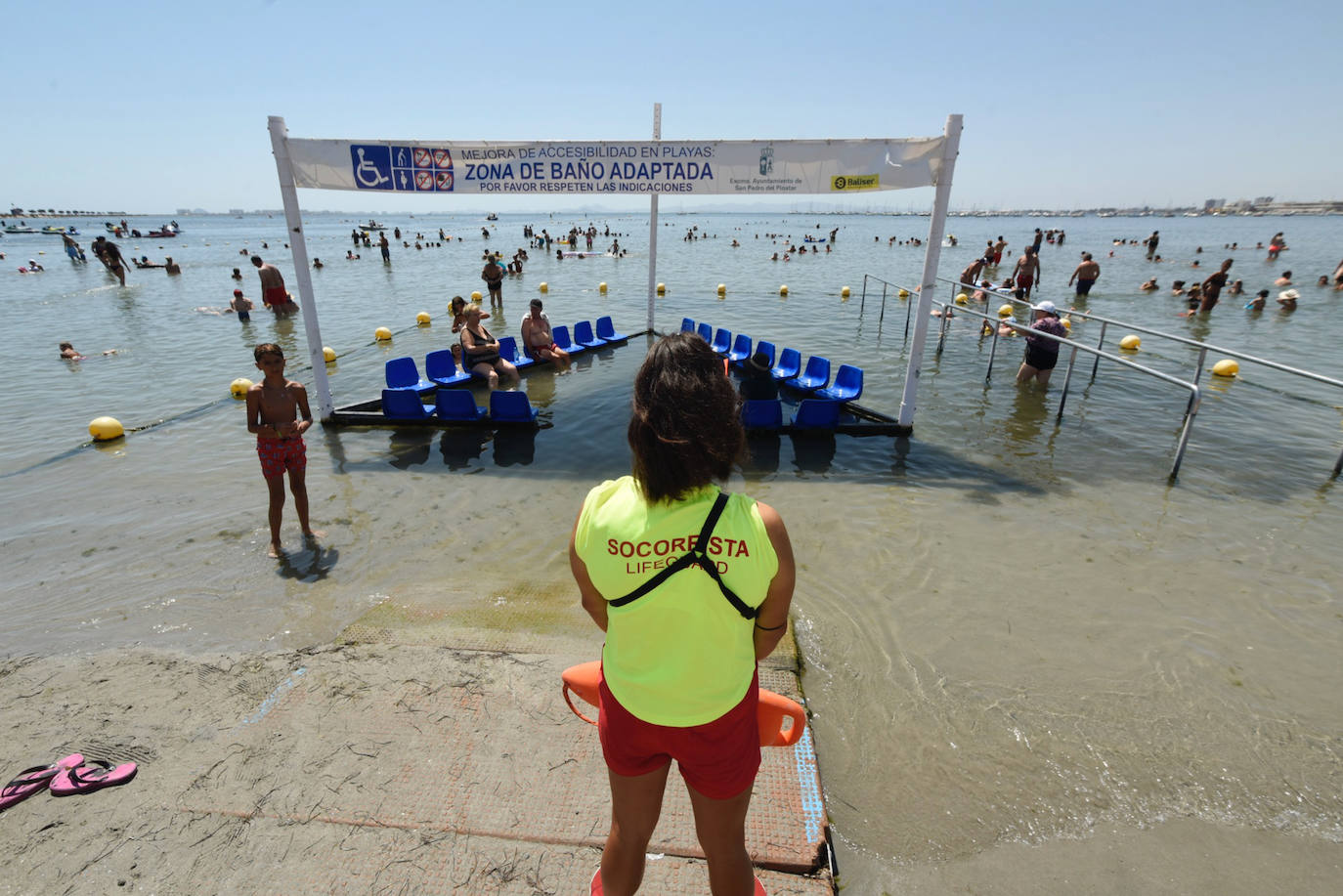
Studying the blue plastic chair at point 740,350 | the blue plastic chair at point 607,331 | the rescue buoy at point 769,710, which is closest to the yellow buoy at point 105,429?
the blue plastic chair at point 607,331

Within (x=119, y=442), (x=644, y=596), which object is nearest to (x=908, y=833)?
(x=644, y=596)

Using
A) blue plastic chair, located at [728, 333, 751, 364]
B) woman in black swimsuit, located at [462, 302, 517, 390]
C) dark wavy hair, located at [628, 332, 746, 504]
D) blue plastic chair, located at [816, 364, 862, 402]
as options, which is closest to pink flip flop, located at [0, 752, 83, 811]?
dark wavy hair, located at [628, 332, 746, 504]

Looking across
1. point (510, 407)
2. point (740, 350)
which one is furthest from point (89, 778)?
point (740, 350)

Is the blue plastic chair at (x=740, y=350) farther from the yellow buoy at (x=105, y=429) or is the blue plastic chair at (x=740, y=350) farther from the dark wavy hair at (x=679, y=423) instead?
the dark wavy hair at (x=679, y=423)

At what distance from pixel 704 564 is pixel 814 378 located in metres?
9.31

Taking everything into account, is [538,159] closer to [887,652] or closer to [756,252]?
[887,652]

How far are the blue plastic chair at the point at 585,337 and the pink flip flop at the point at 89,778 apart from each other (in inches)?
441

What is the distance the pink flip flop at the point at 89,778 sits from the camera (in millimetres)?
2803

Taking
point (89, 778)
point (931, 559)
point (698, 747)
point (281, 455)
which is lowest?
point (931, 559)

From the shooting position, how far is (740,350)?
12148 mm

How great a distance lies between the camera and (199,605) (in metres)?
4.84

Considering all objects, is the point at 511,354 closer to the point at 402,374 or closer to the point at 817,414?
the point at 402,374

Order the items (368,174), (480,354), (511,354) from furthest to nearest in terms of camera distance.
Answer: (511,354) → (480,354) → (368,174)

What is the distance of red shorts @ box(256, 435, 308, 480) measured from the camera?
5.40 meters
